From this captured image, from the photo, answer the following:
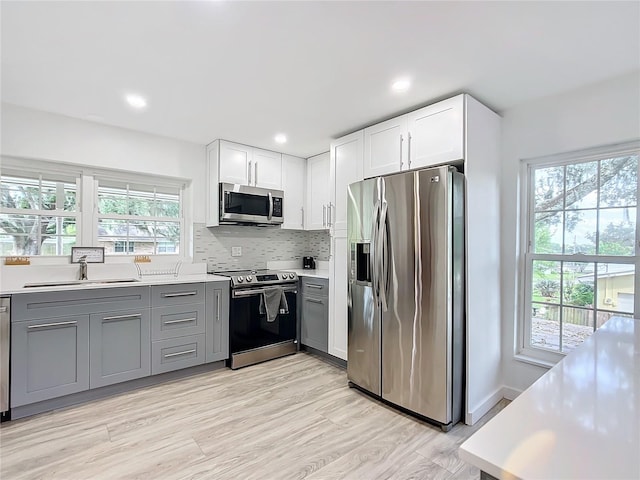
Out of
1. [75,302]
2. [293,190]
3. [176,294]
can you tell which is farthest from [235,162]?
[75,302]

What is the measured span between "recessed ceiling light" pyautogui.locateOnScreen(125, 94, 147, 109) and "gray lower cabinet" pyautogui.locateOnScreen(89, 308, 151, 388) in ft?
5.55

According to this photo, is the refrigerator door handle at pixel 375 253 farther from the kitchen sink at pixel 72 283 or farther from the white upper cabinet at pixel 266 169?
the kitchen sink at pixel 72 283

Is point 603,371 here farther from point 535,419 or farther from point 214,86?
point 214,86

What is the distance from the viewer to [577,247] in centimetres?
243

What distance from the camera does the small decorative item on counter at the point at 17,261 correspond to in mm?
2686

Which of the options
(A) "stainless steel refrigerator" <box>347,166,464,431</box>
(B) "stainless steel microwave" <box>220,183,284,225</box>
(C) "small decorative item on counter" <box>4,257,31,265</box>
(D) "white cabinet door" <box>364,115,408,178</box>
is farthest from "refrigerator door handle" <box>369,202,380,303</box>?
(C) "small decorative item on counter" <box>4,257,31,265</box>

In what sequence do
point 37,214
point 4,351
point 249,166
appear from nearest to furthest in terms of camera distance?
point 4,351
point 37,214
point 249,166

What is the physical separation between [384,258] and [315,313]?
4.60 ft

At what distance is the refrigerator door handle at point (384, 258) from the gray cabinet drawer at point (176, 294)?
172 cm

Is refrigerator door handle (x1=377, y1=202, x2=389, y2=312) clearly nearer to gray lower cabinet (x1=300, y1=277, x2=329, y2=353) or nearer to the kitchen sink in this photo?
gray lower cabinet (x1=300, y1=277, x2=329, y2=353)

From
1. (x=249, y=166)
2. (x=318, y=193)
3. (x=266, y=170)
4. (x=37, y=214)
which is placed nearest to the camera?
(x=37, y=214)

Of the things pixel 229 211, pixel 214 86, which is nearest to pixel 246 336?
pixel 229 211

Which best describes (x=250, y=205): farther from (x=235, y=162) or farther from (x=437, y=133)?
(x=437, y=133)

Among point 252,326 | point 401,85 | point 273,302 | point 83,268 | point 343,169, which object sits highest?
point 401,85
